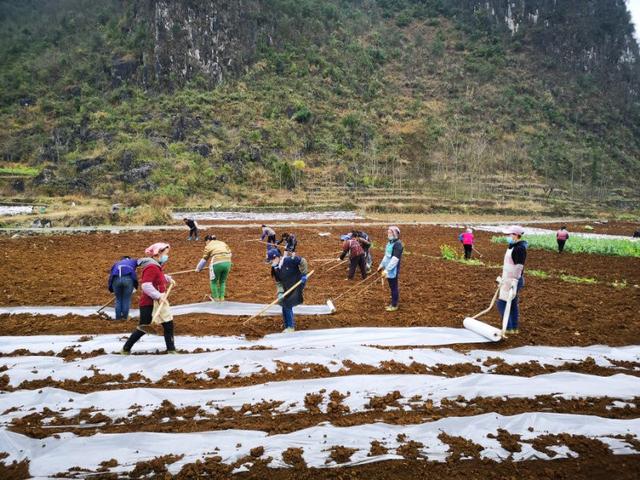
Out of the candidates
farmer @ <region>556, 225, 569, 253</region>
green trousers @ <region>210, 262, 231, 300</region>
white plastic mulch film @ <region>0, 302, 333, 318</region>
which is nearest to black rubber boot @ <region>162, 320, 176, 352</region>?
white plastic mulch film @ <region>0, 302, 333, 318</region>

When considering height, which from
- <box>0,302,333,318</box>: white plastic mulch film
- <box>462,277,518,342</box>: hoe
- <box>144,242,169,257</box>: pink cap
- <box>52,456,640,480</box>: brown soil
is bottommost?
<box>52,456,640,480</box>: brown soil

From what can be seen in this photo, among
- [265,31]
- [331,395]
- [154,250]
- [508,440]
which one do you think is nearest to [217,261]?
[154,250]

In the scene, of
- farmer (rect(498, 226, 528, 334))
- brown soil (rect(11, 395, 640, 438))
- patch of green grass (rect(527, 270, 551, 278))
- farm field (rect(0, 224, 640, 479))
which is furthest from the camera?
patch of green grass (rect(527, 270, 551, 278))

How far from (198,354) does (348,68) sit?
263 ft

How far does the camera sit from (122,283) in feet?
23.0

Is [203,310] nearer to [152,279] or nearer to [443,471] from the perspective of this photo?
[152,279]

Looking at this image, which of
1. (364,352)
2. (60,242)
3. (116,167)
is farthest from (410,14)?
(364,352)

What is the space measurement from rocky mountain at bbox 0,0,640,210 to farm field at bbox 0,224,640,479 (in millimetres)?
34965

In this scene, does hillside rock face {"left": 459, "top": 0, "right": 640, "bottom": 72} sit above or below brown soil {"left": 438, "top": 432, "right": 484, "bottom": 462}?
above

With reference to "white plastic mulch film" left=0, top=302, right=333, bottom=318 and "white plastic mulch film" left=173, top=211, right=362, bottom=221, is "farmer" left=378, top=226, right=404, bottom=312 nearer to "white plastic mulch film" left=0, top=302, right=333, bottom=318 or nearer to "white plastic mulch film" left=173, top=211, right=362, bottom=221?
"white plastic mulch film" left=0, top=302, right=333, bottom=318

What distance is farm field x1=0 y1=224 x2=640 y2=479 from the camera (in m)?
3.41

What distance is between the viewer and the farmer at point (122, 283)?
6.99m

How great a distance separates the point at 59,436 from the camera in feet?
11.8

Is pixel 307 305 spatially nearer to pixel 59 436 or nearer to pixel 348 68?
pixel 59 436
